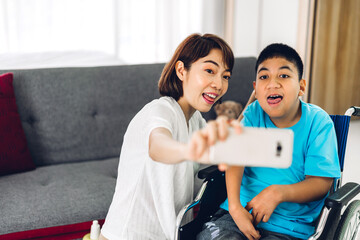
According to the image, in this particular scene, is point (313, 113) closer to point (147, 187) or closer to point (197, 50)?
point (197, 50)

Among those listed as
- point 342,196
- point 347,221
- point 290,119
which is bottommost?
point 347,221

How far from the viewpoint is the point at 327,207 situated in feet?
3.65

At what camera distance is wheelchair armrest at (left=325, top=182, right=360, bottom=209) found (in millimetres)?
1097

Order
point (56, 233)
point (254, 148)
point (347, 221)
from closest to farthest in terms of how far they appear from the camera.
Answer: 1. point (254, 148)
2. point (347, 221)
3. point (56, 233)

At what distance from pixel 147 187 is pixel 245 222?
1.06ft

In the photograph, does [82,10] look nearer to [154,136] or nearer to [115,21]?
[115,21]

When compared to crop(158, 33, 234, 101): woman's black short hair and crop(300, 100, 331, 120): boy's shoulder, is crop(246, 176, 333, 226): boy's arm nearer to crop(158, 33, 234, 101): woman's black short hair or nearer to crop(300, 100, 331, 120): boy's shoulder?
crop(300, 100, 331, 120): boy's shoulder

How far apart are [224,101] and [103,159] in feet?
2.53

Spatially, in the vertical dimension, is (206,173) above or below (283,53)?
below

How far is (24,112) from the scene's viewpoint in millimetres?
2039

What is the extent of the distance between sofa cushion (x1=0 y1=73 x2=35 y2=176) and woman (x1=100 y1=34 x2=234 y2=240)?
2.47 ft

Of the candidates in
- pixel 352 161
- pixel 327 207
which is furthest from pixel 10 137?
pixel 352 161

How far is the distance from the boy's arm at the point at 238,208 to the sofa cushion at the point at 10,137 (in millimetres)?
1115

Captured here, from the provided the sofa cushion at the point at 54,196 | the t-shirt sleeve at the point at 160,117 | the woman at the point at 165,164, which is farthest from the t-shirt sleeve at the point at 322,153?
the sofa cushion at the point at 54,196
